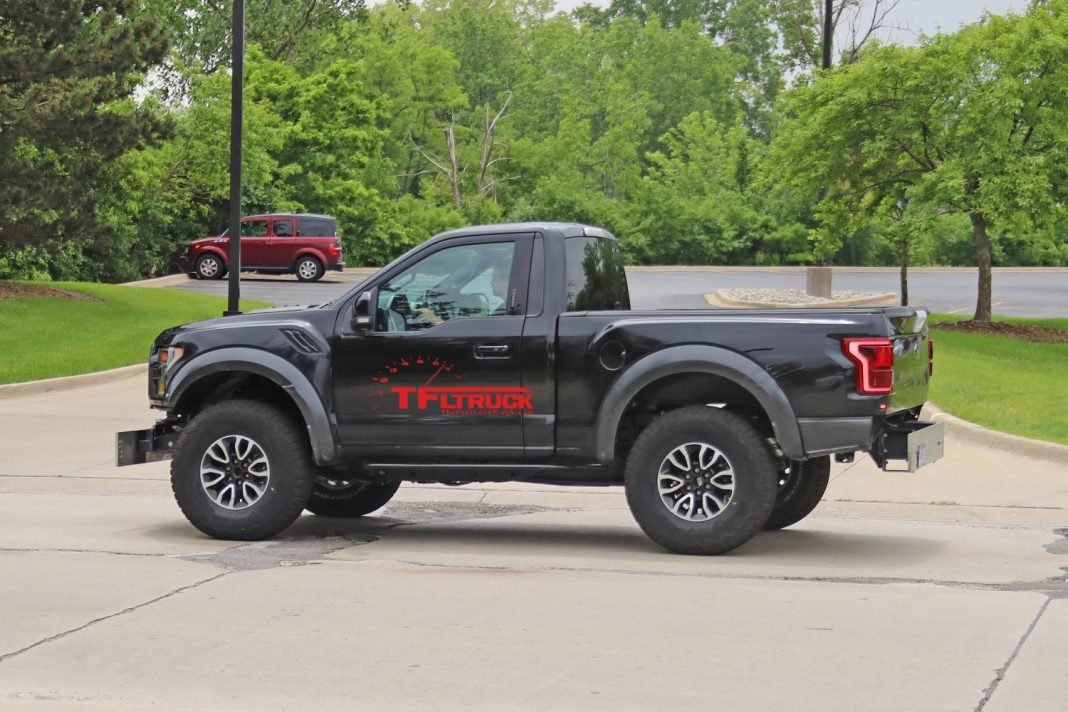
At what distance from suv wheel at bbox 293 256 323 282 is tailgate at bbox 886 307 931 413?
104 ft

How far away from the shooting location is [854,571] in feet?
28.9

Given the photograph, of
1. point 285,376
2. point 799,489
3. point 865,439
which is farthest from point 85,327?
point 865,439

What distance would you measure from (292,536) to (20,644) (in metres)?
3.36

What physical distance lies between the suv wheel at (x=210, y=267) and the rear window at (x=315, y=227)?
92.0 inches

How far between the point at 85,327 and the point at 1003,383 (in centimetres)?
1447

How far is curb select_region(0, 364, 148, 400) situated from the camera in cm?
1870

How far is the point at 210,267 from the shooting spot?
40.4 m

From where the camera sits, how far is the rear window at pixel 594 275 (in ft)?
31.6

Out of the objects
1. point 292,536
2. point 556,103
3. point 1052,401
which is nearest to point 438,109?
point 556,103

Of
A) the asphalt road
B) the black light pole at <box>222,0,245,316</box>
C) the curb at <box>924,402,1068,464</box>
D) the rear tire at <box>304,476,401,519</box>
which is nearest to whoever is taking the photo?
the rear tire at <box>304,476,401,519</box>

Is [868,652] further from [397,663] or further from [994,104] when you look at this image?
[994,104]

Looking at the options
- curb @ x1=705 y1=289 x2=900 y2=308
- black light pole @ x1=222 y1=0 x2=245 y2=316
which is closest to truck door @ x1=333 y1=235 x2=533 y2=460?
black light pole @ x1=222 y1=0 x2=245 y2=316

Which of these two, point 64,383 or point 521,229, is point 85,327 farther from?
point 521,229

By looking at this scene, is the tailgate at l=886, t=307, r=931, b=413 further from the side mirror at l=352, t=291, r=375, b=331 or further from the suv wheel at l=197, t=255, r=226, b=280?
the suv wheel at l=197, t=255, r=226, b=280
